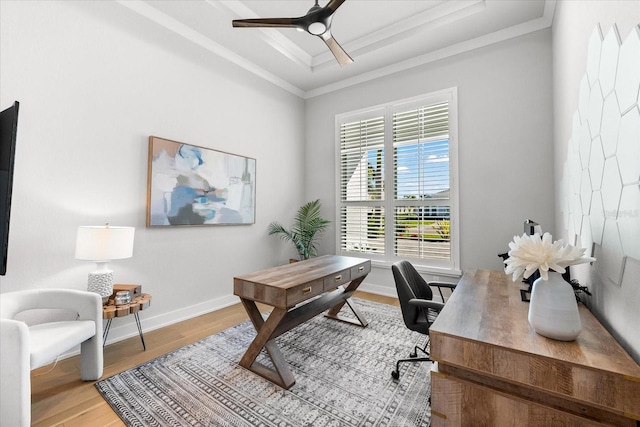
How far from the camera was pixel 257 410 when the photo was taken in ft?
5.68

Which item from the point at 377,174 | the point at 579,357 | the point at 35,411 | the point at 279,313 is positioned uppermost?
the point at 377,174

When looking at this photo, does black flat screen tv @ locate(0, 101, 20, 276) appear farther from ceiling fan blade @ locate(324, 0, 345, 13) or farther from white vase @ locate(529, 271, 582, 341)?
white vase @ locate(529, 271, 582, 341)

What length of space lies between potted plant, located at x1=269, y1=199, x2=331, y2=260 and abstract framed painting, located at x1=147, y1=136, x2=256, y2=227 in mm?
657

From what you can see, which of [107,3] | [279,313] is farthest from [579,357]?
[107,3]

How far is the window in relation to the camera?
12.2ft

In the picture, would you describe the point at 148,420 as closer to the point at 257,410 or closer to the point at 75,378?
the point at 257,410

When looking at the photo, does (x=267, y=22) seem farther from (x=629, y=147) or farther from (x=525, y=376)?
(x=525, y=376)

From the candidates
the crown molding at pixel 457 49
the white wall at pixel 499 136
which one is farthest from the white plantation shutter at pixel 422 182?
the crown molding at pixel 457 49

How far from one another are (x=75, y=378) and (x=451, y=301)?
269cm

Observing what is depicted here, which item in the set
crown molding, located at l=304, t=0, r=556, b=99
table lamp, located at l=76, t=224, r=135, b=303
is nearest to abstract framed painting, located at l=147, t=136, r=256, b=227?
table lamp, located at l=76, t=224, r=135, b=303

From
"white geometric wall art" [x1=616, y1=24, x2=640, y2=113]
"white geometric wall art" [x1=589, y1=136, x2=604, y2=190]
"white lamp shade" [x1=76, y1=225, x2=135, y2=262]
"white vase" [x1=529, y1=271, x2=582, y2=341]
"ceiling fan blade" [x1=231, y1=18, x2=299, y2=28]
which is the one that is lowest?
"white vase" [x1=529, y1=271, x2=582, y2=341]

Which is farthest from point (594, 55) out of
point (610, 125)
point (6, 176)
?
point (6, 176)

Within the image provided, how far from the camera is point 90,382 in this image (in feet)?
6.63

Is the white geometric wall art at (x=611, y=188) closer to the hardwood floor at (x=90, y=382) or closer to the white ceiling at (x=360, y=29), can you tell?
the white ceiling at (x=360, y=29)
